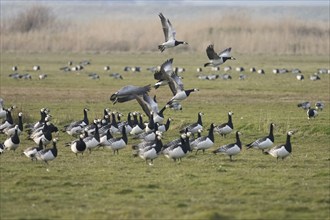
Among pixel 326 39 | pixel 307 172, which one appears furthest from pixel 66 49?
pixel 307 172

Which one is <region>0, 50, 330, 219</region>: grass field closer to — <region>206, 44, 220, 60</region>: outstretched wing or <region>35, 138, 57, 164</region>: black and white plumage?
<region>35, 138, 57, 164</region>: black and white plumage

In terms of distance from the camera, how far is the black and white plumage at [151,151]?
55.7 ft

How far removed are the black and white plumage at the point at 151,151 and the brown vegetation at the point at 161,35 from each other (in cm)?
5288

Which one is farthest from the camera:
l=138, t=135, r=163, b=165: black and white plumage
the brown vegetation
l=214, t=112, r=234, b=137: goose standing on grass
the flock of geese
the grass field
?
the brown vegetation

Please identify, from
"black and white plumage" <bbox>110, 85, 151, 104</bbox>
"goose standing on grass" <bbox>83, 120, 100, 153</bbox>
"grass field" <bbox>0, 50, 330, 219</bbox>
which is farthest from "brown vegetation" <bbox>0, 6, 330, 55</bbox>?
"goose standing on grass" <bbox>83, 120, 100, 153</bbox>

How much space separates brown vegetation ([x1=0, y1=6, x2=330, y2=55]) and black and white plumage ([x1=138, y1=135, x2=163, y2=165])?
52.9 meters

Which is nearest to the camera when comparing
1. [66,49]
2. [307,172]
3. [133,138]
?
[307,172]

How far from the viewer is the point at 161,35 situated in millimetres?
72875

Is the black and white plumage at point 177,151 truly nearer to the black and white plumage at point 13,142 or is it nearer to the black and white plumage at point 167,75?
the black and white plumage at point 167,75

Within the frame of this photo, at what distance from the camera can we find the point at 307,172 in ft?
51.9

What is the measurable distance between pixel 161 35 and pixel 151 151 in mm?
56372

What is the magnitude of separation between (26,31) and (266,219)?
7032cm

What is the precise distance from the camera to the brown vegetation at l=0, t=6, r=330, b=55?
7169 centimetres

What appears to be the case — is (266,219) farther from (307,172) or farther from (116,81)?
(116,81)
